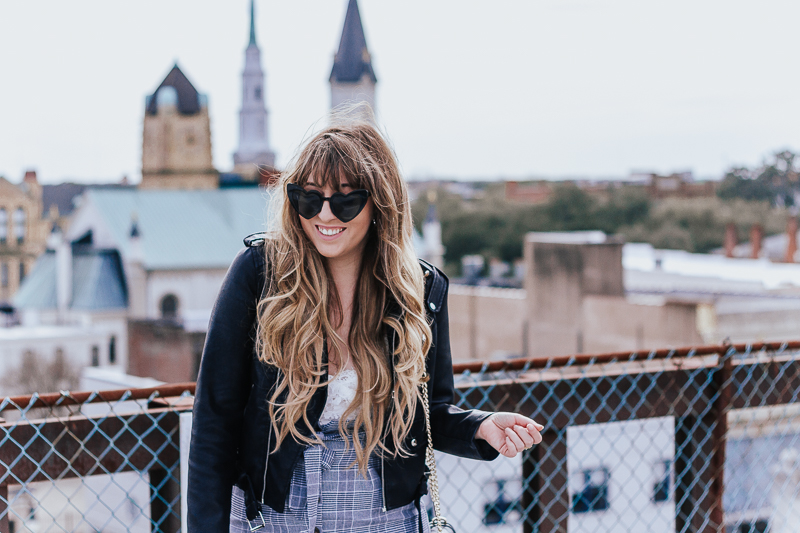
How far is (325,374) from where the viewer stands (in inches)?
70.8

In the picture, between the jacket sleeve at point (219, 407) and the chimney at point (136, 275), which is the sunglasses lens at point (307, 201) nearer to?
the jacket sleeve at point (219, 407)

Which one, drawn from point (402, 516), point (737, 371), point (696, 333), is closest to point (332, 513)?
point (402, 516)

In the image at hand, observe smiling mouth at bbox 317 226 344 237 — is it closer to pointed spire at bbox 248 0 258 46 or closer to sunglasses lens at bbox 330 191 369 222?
sunglasses lens at bbox 330 191 369 222

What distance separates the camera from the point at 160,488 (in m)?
2.39

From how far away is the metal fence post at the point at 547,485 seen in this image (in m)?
2.68

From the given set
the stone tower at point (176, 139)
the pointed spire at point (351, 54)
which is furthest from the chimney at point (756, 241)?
the stone tower at point (176, 139)

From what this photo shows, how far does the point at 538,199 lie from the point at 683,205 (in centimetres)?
1184

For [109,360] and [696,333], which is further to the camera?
[109,360]

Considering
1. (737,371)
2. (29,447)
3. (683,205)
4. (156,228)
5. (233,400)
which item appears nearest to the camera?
(233,400)

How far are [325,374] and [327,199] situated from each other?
378 millimetres

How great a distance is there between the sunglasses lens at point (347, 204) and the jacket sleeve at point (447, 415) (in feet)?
1.06

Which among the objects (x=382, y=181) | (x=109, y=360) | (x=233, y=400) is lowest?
(x=109, y=360)

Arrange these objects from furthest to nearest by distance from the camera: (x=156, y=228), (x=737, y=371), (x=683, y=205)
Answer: (x=683, y=205)
(x=156, y=228)
(x=737, y=371)

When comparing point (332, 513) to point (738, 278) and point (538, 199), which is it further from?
point (538, 199)
